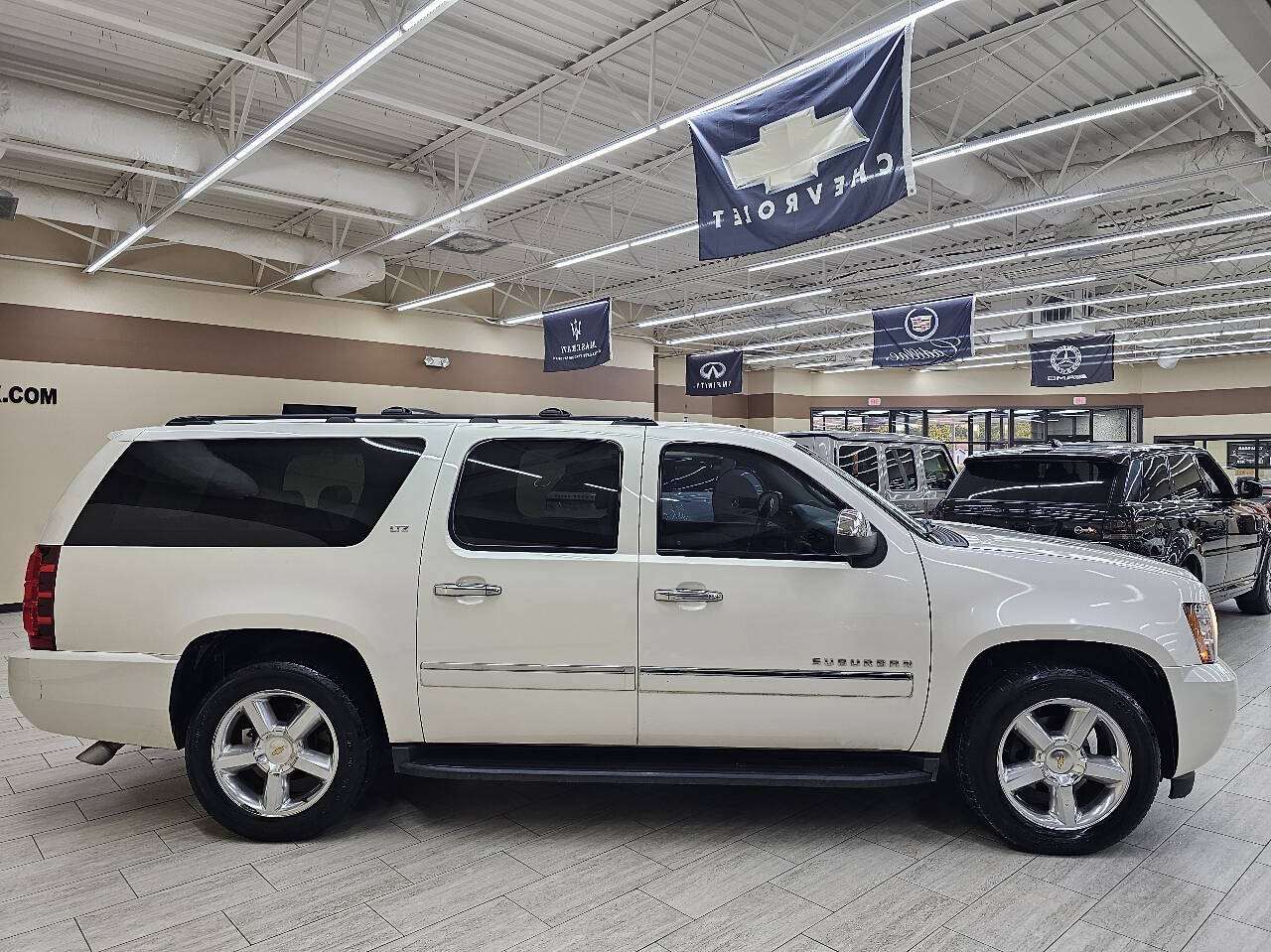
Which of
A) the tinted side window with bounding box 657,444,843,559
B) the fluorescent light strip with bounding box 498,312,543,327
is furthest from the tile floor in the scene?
the fluorescent light strip with bounding box 498,312,543,327

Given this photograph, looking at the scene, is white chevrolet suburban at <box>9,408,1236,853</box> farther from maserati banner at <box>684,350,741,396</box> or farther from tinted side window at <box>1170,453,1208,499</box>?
maserati banner at <box>684,350,741,396</box>

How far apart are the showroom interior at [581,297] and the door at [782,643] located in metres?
0.06

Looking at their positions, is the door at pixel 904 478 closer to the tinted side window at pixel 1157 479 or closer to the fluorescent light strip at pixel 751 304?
the tinted side window at pixel 1157 479

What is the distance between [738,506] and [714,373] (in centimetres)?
1593

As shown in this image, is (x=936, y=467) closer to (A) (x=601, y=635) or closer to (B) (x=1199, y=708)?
(B) (x=1199, y=708)

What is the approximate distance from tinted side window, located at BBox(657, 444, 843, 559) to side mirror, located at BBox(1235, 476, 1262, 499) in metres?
6.19

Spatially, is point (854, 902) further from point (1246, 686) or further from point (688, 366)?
point (688, 366)

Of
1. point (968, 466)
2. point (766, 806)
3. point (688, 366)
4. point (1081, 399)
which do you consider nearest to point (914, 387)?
point (1081, 399)

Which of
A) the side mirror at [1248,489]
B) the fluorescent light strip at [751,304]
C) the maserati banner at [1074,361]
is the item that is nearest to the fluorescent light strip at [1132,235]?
the fluorescent light strip at [751,304]

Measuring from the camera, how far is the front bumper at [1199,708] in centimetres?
307

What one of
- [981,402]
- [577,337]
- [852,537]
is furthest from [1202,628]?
[981,402]

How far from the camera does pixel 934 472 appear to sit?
35.3 feet

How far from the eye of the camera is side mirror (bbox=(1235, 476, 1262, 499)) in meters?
7.28

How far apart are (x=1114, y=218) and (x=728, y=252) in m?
9.51
